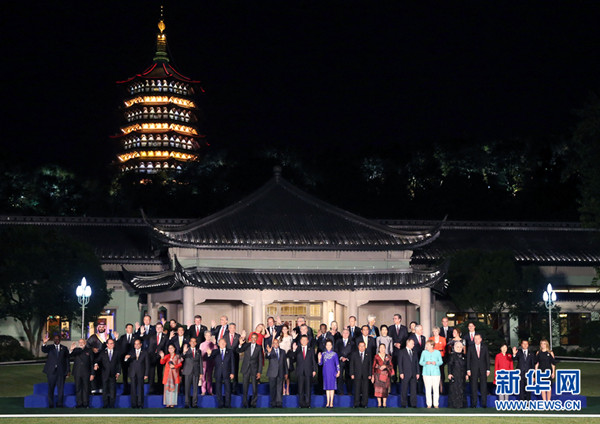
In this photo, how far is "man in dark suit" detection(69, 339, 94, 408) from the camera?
74.4ft

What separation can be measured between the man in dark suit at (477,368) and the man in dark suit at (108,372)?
7.74m

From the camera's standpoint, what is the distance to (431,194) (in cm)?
7431

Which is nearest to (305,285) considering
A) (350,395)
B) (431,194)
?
(350,395)

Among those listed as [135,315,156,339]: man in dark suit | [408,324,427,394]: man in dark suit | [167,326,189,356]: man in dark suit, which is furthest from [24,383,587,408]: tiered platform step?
[135,315,156,339]: man in dark suit

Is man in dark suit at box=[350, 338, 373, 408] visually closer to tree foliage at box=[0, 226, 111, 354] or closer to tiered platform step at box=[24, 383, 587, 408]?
tiered platform step at box=[24, 383, 587, 408]

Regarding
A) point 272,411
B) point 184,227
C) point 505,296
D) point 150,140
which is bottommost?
point 272,411

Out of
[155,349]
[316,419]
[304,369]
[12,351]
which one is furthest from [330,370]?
[12,351]

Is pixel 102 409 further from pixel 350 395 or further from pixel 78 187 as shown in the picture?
pixel 78 187

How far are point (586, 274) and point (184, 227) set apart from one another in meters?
19.7

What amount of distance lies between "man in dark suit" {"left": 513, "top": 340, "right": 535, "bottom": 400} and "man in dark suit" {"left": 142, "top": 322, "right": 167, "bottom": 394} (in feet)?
26.0

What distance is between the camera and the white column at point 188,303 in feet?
124

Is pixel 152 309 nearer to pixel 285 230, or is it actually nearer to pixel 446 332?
pixel 285 230

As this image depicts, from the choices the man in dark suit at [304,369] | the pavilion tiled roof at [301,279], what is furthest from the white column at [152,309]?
the man in dark suit at [304,369]

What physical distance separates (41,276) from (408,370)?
73.3 ft
